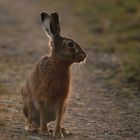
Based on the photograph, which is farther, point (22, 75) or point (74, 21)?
point (74, 21)

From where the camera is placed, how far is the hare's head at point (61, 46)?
861 centimetres

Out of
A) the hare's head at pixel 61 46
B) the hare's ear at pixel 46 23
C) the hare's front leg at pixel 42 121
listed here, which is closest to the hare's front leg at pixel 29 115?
the hare's front leg at pixel 42 121

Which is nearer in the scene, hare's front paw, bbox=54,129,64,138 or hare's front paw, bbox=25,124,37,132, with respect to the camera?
hare's front paw, bbox=54,129,64,138

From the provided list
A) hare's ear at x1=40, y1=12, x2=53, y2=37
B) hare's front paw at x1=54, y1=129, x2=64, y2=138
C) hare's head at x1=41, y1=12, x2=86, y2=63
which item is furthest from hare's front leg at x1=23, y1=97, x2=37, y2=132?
hare's ear at x1=40, y1=12, x2=53, y2=37

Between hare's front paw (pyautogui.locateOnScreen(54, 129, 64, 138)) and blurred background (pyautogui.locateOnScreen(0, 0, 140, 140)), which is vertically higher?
hare's front paw (pyautogui.locateOnScreen(54, 129, 64, 138))

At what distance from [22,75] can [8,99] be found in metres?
2.38

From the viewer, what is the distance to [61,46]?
8680mm

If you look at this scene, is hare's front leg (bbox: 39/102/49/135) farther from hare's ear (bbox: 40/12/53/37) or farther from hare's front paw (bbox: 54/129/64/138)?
hare's ear (bbox: 40/12/53/37)

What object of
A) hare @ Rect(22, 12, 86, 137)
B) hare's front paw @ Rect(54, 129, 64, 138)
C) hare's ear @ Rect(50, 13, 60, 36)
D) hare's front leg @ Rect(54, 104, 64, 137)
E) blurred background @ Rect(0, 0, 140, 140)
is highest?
hare's ear @ Rect(50, 13, 60, 36)

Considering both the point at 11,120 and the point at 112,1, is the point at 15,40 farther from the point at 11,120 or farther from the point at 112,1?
the point at 11,120

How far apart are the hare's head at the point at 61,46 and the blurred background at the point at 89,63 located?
0.91 meters

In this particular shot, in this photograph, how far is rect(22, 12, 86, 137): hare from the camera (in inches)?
340

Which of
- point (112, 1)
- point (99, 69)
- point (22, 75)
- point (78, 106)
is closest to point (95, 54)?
point (99, 69)

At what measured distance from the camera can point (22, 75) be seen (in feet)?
43.8
